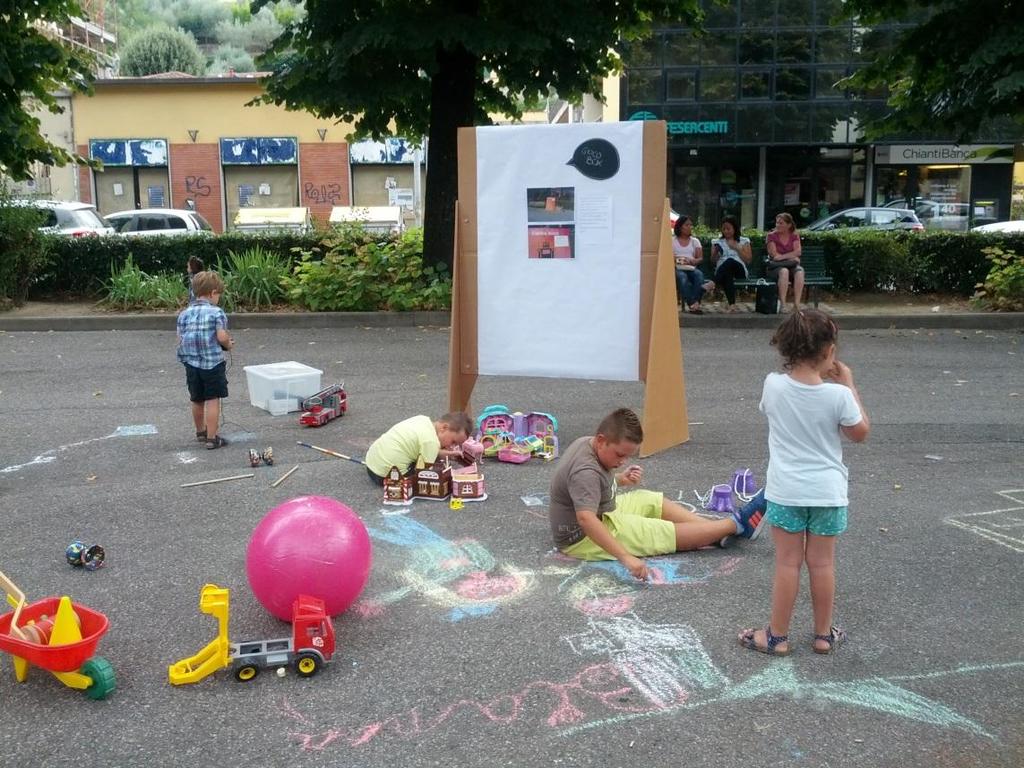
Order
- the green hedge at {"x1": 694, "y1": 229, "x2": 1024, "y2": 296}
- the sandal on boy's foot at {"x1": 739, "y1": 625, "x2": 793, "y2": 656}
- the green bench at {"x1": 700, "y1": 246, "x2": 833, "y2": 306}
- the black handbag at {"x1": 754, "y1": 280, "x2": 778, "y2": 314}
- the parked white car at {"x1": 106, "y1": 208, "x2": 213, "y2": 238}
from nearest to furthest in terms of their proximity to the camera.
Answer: the sandal on boy's foot at {"x1": 739, "y1": 625, "x2": 793, "y2": 656} → the black handbag at {"x1": 754, "y1": 280, "x2": 778, "y2": 314} → the green bench at {"x1": 700, "y1": 246, "x2": 833, "y2": 306} → the green hedge at {"x1": 694, "y1": 229, "x2": 1024, "y2": 296} → the parked white car at {"x1": 106, "y1": 208, "x2": 213, "y2": 238}

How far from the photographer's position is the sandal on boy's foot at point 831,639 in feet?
13.7

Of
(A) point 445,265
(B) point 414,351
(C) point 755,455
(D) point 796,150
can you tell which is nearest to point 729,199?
(D) point 796,150

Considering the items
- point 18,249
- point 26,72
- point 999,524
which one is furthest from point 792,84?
point 999,524

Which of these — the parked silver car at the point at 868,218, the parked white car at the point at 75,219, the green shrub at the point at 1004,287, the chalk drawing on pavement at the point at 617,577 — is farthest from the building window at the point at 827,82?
the chalk drawing on pavement at the point at 617,577

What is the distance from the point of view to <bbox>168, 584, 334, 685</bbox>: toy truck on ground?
396cm

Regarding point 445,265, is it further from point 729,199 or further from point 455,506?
point 729,199

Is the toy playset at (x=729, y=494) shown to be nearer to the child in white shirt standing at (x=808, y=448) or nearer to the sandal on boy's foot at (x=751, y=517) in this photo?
the sandal on boy's foot at (x=751, y=517)

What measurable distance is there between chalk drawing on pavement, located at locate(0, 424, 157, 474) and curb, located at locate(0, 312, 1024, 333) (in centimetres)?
560

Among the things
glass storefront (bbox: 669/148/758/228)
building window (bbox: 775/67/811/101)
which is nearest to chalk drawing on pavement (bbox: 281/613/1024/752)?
building window (bbox: 775/67/811/101)

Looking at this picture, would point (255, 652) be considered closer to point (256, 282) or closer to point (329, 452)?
point (329, 452)

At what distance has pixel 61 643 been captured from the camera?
3820 mm

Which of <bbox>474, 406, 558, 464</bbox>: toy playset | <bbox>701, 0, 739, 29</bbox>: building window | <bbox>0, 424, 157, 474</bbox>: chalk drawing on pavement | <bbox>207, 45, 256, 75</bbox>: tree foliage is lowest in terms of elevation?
<bbox>0, 424, 157, 474</bbox>: chalk drawing on pavement

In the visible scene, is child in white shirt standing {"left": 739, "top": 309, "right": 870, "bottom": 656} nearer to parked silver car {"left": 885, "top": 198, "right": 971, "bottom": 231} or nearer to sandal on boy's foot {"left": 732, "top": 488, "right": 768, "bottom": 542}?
sandal on boy's foot {"left": 732, "top": 488, "right": 768, "bottom": 542}

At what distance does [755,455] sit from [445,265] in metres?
7.81
